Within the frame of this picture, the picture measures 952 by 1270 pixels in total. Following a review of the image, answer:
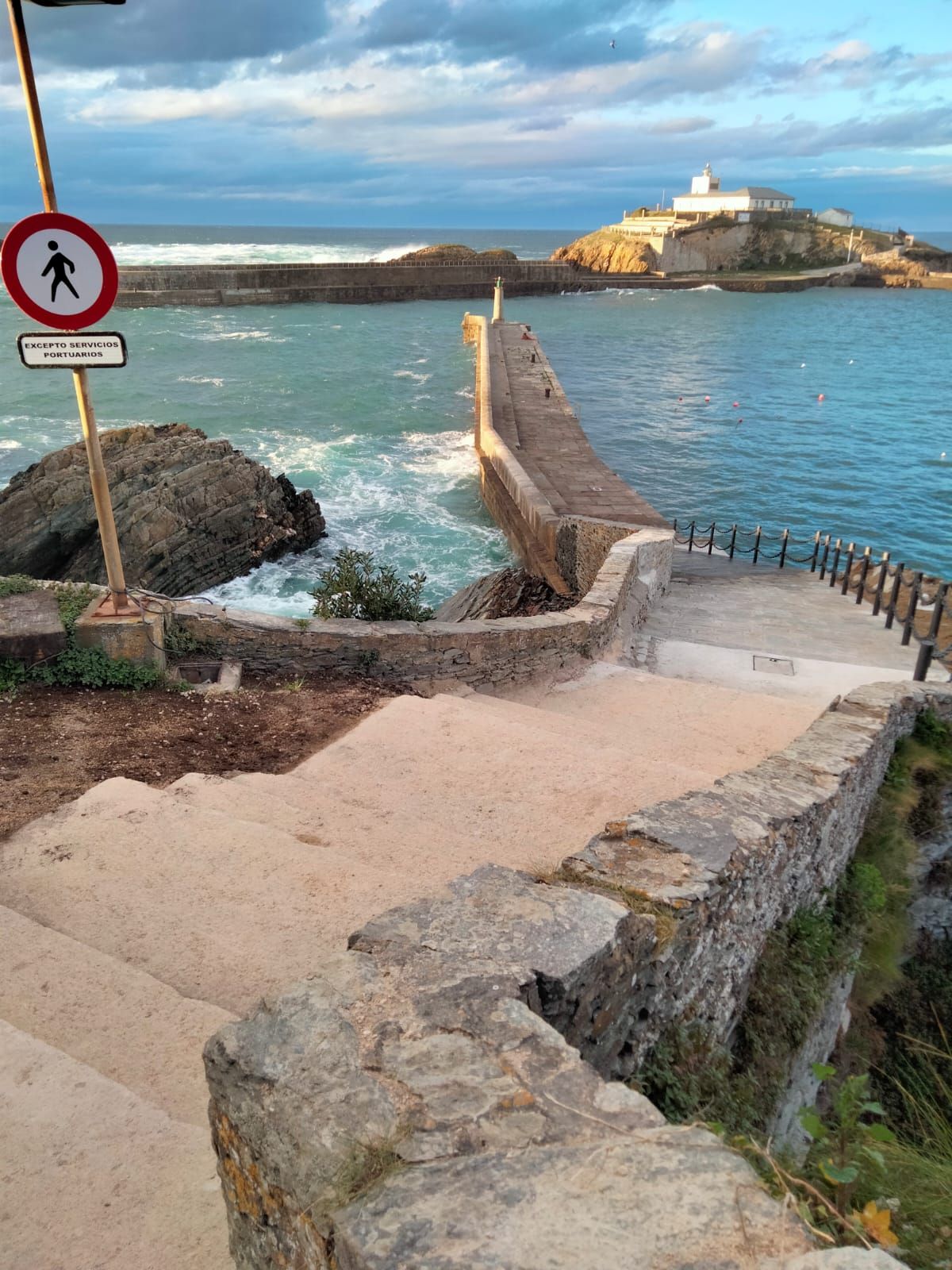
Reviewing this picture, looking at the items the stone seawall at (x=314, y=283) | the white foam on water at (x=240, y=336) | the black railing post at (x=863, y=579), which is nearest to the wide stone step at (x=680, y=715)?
the black railing post at (x=863, y=579)

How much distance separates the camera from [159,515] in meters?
17.0

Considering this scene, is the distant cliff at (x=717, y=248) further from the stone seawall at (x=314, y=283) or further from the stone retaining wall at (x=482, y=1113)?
the stone retaining wall at (x=482, y=1113)

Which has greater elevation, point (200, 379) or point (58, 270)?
point (58, 270)

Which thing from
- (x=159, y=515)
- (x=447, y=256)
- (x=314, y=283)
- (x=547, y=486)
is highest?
(x=447, y=256)

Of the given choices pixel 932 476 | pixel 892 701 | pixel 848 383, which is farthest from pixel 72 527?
pixel 848 383

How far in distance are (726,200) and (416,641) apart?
113m

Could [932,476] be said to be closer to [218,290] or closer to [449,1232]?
[449,1232]

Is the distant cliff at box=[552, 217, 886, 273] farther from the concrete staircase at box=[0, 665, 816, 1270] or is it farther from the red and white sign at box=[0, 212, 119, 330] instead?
the concrete staircase at box=[0, 665, 816, 1270]

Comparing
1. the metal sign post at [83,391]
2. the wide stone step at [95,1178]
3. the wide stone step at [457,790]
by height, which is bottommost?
the wide stone step at [457,790]

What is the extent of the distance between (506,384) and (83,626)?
24.3 meters

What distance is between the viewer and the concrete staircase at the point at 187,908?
231 centimetres

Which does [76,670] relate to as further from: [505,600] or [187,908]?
[505,600]

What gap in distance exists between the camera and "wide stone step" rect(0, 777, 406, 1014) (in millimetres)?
3307

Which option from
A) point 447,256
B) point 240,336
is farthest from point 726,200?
point 240,336
